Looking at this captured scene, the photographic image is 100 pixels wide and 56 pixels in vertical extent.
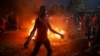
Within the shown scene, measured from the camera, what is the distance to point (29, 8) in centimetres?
2533

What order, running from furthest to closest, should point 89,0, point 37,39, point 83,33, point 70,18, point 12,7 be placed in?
1. point 89,0
2. point 12,7
3. point 70,18
4. point 83,33
5. point 37,39

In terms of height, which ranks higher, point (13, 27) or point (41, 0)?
point (41, 0)

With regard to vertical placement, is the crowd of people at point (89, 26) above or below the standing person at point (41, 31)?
below

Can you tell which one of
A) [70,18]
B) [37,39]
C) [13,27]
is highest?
[37,39]

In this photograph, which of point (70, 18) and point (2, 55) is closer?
point (2, 55)

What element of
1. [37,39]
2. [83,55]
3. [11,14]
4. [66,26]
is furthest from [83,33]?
[11,14]

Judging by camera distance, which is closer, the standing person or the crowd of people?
the standing person

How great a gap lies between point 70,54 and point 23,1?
17.5 metres

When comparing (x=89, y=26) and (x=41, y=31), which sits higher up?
(x=41, y=31)

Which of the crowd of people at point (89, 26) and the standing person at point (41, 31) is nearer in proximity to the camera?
the standing person at point (41, 31)

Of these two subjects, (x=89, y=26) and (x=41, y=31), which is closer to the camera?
(x=41, y=31)

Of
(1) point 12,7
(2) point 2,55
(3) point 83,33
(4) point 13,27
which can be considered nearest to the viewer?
(2) point 2,55

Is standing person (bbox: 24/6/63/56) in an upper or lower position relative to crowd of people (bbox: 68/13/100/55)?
upper

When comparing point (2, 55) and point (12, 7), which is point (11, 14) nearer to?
Answer: point (12, 7)
